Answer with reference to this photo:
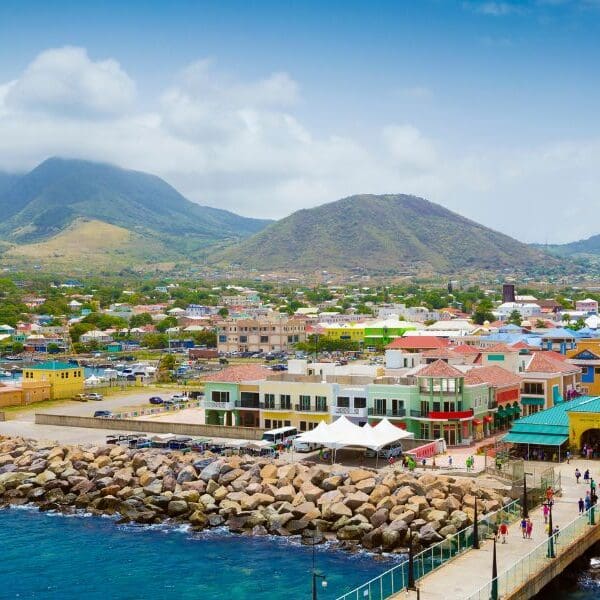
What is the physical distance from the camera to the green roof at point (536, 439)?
4610 centimetres

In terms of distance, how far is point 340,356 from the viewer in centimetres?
Result: 12525

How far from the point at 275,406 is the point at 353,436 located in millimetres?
10798

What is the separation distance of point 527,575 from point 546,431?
62.3 feet

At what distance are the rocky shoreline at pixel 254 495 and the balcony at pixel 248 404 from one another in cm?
919

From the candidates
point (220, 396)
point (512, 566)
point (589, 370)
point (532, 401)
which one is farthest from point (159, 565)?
point (589, 370)

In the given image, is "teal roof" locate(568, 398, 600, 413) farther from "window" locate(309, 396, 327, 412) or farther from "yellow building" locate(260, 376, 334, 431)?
"window" locate(309, 396, 327, 412)

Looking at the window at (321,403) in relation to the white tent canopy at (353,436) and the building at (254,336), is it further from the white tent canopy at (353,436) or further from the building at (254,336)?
the building at (254,336)

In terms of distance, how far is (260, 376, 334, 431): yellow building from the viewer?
5541 centimetres

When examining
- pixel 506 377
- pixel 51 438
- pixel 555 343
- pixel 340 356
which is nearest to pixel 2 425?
pixel 51 438

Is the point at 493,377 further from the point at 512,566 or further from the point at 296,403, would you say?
the point at 512,566

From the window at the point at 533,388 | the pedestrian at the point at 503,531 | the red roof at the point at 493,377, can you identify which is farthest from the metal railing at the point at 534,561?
the window at the point at 533,388

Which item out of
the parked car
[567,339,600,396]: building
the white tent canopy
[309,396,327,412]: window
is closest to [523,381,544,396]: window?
[567,339,600,396]: building

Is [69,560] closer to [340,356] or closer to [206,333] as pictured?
[340,356]

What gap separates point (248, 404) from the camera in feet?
191
